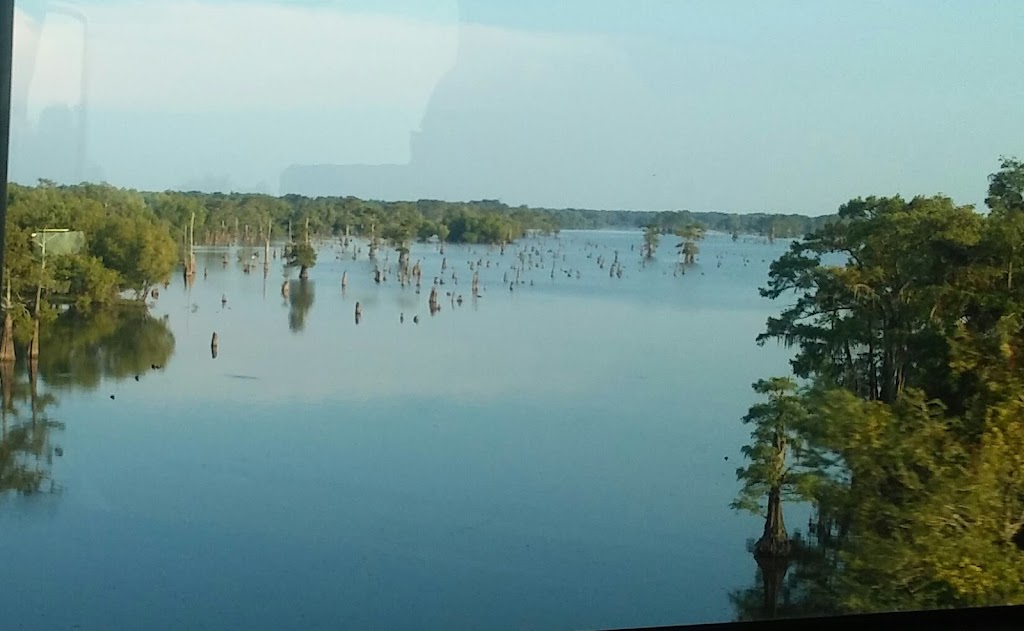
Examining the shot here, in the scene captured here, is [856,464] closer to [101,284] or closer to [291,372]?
[291,372]

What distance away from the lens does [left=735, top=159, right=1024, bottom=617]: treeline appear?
8.84ft

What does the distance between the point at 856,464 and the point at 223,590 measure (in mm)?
1575

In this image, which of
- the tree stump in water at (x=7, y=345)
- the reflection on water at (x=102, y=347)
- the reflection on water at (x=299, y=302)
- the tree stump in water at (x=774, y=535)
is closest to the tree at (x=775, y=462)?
the tree stump in water at (x=774, y=535)

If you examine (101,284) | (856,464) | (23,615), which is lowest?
(23,615)

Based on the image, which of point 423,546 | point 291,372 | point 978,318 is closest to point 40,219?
point 291,372

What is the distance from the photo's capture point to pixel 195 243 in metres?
2.56

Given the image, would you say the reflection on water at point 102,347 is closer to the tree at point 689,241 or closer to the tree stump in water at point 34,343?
the tree stump in water at point 34,343

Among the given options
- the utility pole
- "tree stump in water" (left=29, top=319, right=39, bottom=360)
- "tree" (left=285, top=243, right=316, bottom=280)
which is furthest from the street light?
"tree" (left=285, top=243, right=316, bottom=280)

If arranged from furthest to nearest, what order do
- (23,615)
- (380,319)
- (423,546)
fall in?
(380,319) < (423,546) < (23,615)

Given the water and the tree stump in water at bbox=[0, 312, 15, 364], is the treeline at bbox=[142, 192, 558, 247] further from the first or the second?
the tree stump in water at bbox=[0, 312, 15, 364]

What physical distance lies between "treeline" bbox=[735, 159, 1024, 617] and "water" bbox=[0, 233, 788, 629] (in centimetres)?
9

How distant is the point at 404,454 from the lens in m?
2.59

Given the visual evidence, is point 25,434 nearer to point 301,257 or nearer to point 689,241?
point 301,257

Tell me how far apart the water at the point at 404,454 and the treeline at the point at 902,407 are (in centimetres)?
9
